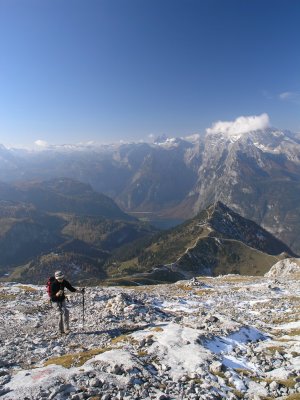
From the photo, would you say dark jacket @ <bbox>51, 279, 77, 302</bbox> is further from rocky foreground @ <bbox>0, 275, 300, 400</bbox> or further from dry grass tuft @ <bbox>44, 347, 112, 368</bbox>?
dry grass tuft @ <bbox>44, 347, 112, 368</bbox>

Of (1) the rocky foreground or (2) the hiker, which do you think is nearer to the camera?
(1) the rocky foreground

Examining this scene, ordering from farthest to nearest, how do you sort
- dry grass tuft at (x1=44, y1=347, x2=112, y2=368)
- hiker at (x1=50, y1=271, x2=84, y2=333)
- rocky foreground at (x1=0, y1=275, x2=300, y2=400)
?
hiker at (x1=50, y1=271, x2=84, y2=333), dry grass tuft at (x1=44, y1=347, x2=112, y2=368), rocky foreground at (x1=0, y1=275, x2=300, y2=400)

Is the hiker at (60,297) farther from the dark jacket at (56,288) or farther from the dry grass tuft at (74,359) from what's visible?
the dry grass tuft at (74,359)

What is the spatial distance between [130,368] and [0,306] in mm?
26767

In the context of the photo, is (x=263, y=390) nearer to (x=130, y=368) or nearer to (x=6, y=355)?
(x=130, y=368)

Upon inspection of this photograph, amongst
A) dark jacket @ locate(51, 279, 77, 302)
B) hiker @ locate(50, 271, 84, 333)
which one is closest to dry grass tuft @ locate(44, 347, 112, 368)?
hiker @ locate(50, 271, 84, 333)

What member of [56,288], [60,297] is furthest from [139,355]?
[56,288]

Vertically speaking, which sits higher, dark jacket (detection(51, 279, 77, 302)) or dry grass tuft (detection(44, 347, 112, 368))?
dark jacket (detection(51, 279, 77, 302))

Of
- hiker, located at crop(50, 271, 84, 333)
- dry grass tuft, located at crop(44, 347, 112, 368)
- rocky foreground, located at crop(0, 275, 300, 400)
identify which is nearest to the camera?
rocky foreground, located at crop(0, 275, 300, 400)

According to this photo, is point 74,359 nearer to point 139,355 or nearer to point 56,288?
point 139,355

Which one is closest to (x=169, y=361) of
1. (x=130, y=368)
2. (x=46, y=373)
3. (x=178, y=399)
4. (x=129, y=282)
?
(x=130, y=368)

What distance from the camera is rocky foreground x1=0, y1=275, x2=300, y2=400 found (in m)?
19.1

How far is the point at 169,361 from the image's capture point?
917 inches

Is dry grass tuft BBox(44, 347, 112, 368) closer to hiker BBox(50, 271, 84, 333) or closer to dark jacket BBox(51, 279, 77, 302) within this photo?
hiker BBox(50, 271, 84, 333)
